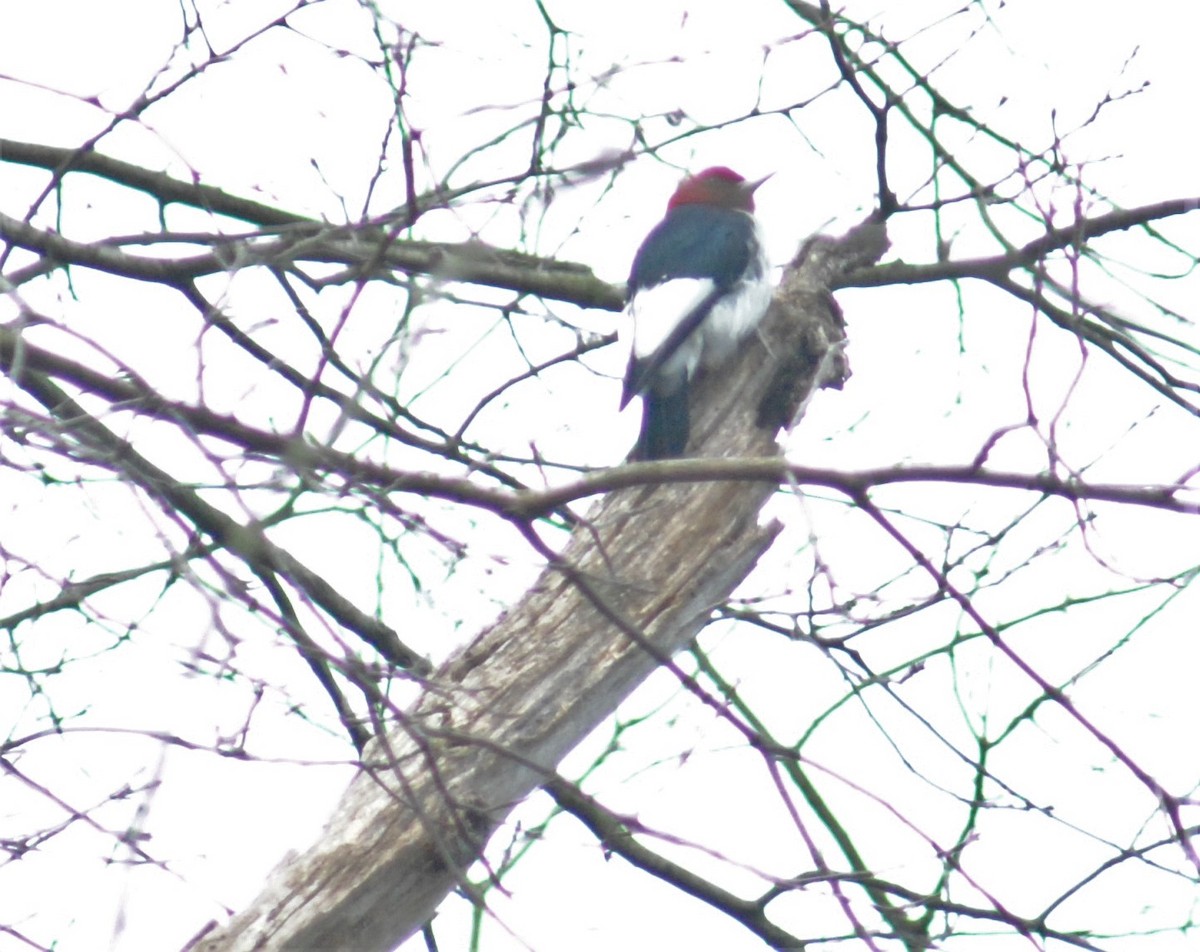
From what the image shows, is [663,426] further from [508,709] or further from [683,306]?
[508,709]

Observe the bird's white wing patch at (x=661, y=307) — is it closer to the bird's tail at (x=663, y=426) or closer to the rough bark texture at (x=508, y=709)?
the bird's tail at (x=663, y=426)

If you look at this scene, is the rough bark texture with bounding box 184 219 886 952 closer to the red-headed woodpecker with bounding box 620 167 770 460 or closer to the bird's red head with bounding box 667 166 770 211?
the red-headed woodpecker with bounding box 620 167 770 460

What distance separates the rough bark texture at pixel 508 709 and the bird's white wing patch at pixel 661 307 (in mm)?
816

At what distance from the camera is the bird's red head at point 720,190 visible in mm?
7250

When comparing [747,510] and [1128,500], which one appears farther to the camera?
[747,510]

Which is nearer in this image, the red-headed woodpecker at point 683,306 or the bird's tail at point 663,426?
the bird's tail at point 663,426

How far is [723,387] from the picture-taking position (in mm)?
4449

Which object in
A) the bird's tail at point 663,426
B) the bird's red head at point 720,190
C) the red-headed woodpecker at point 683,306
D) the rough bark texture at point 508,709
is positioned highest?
the bird's red head at point 720,190

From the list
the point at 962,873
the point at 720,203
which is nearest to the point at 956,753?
the point at 962,873

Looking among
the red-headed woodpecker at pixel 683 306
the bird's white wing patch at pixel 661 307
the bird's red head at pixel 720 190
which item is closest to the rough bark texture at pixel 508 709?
the red-headed woodpecker at pixel 683 306

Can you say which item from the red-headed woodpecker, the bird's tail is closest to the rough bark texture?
the bird's tail

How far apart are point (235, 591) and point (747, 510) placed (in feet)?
5.42

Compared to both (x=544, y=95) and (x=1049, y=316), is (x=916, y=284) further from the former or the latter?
(x=544, y=95)

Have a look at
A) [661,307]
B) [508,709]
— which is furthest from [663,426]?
[508,709]
